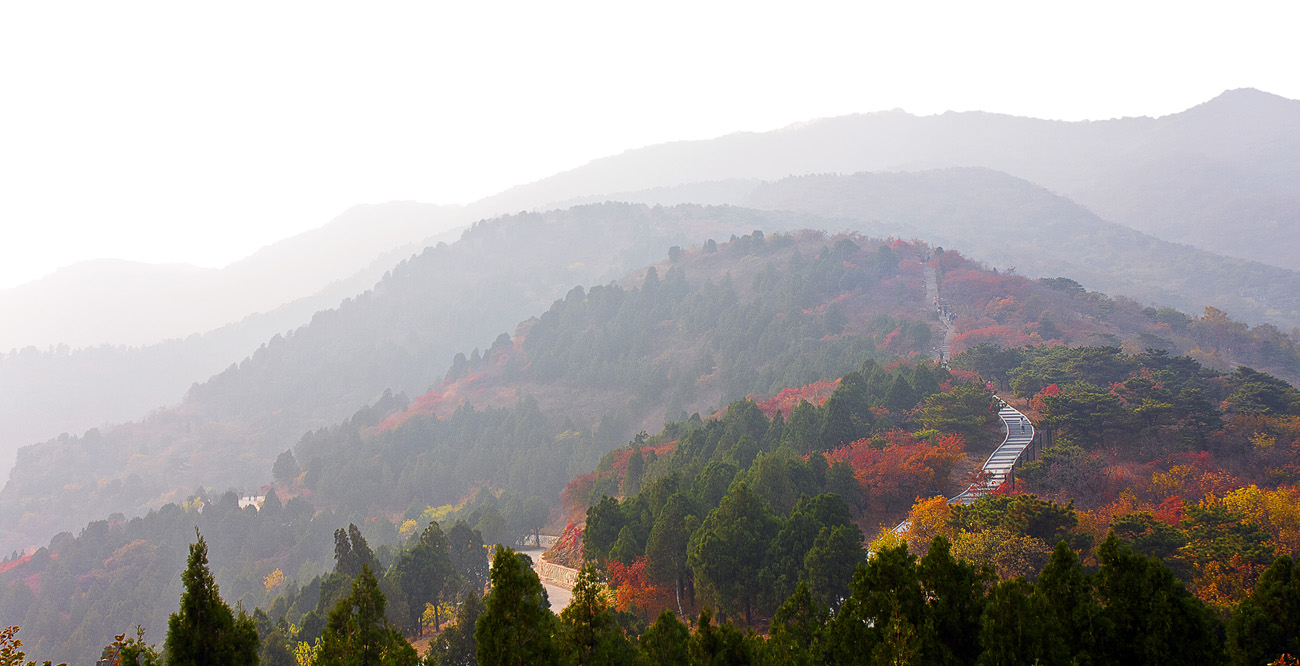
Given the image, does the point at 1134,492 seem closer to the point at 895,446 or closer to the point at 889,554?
the point at 895,446

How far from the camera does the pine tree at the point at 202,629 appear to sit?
43.9 feet

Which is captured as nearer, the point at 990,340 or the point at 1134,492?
the point at 1134,492

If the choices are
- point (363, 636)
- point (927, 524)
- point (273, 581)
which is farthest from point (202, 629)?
point (273, 581)

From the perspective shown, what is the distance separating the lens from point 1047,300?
304 feet

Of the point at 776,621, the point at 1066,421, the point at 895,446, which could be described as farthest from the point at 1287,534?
the point at 776,621

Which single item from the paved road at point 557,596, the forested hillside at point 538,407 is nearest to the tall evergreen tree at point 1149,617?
the paved road at point 557,596

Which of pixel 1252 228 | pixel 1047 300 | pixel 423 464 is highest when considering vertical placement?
pixel 1047 300

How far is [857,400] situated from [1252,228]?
220555 millimetres

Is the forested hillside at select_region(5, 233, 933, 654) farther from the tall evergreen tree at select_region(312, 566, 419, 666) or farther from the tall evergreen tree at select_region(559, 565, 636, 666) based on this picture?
the tall evergreen tree at select_region(559, 565, 636, 666)

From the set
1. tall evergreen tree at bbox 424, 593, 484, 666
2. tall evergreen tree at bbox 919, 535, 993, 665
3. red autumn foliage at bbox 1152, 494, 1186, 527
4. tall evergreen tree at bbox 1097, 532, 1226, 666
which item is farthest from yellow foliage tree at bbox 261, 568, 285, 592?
tall evergreen tree at bbox 1097, 532, 1226, 666

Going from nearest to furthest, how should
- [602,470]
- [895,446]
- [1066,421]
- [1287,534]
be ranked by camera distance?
1. [1287,534]
2. [1066,421]
3. [895,446]
4. [602,470]

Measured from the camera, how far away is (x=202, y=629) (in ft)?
44.5

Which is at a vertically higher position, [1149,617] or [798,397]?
[1149,617]

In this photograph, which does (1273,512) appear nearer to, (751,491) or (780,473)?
(780,473)
